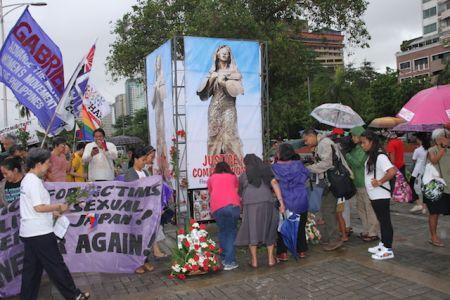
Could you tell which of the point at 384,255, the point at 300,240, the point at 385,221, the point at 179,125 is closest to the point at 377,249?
the point at 384,255

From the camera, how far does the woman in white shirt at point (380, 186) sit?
19.0ft

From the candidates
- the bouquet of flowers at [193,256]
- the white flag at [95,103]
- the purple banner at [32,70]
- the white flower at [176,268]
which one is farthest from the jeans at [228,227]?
the white flag at [95,103]

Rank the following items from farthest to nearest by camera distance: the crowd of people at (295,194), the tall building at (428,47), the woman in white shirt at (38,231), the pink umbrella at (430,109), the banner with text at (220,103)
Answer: the tall building at (428,47) < the banner with text at (220,103) < the crowd of people at (295,194) < the pink umbrella at (430,109) < the woman in white shirt at (38,231)

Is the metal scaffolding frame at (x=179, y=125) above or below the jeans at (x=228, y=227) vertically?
above

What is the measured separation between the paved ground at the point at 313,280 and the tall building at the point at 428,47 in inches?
2554

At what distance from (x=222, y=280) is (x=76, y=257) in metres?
1.93

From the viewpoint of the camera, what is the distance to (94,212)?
18.7 ft

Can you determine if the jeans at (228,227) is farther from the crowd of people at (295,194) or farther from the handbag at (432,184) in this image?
the handbag at (432,184)

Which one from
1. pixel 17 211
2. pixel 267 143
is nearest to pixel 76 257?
pixel 17 211

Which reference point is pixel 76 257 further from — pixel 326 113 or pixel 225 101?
pixel 326 113

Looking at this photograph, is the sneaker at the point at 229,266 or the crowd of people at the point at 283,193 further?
the sneaker at the point at 229,266

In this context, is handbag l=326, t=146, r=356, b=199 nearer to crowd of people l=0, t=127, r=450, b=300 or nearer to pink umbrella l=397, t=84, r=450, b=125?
crowd of people l=0, t=127, r=450, b=300

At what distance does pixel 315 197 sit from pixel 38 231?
12.9 ft

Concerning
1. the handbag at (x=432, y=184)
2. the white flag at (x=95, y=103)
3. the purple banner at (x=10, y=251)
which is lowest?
the purple banner at (x=10, y=251)
